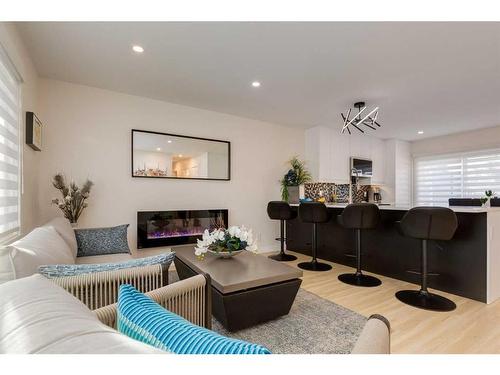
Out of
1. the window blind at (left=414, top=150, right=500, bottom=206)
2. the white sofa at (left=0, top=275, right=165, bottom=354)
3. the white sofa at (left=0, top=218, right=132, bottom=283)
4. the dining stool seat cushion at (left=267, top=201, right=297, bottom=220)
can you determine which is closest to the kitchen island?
the dining stool seat cushion at (left=267, top=201, right=297, bottom=220)

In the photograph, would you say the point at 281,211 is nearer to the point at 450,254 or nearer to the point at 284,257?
the point at 284,257

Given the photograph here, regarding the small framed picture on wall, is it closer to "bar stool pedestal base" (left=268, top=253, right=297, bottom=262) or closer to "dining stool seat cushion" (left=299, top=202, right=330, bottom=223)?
"dining stool seat cushion" (left=299, top=202, right=330, bottom=223)

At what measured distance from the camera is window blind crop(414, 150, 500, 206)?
5070 mm

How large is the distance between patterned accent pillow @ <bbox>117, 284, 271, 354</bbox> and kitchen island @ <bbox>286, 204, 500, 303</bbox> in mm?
2918

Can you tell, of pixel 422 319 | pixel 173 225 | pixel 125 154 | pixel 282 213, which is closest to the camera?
pixel 422 319

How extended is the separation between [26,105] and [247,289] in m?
2.78

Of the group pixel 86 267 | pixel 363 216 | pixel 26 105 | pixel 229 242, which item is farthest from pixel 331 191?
pixel 26 105

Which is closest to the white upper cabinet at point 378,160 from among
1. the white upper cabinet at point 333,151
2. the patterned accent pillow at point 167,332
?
the white upper cabinet at point 333,151

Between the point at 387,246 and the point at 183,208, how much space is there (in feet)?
9.76

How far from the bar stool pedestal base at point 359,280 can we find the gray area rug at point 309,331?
750 mm

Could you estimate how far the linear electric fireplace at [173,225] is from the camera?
11.5 ft

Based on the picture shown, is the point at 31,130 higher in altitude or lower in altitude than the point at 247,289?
higher

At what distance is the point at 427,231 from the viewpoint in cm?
241

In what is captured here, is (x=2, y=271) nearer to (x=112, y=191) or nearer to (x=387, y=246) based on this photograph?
(x=112, y=191)
